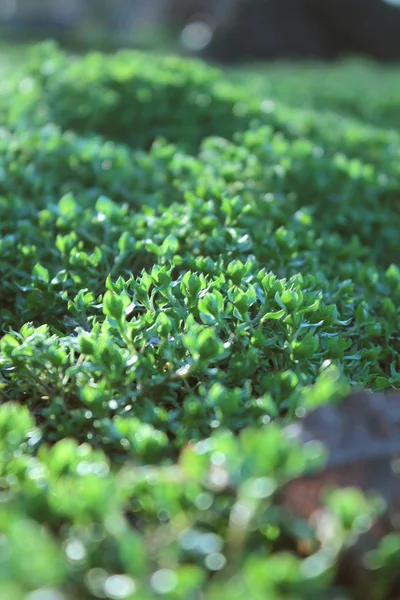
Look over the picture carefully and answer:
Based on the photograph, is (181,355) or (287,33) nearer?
(181,355)

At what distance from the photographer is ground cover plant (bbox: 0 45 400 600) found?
134 cm

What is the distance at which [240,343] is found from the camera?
2.14 meters

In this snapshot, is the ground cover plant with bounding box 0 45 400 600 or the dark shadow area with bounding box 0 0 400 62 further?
the dark shadow area with bounding box 0 0 400 62

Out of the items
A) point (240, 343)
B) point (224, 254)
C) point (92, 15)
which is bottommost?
point (92, 15)

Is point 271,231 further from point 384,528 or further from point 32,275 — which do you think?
point 384,528

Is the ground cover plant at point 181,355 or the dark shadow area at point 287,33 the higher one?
the ground cover plant at point 181,355

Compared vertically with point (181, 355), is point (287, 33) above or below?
below

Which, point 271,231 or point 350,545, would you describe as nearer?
point 350,545

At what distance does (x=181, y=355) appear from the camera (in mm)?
2102

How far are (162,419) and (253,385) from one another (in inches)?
14.3

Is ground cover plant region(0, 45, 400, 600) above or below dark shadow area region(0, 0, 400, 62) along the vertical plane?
above

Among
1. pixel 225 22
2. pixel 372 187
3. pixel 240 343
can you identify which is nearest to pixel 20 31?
pixel 225 22

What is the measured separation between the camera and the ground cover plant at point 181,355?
1340 millimetres

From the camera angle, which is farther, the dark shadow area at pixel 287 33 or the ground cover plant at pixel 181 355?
the dark shadow area at pixel 287 33
